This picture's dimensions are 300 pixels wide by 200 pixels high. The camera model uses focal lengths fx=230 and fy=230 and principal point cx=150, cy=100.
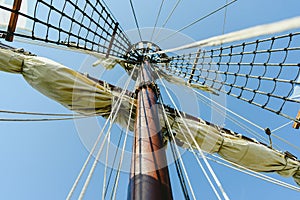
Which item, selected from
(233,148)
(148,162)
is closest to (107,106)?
(148,162)

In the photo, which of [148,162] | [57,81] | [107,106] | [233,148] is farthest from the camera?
[233,148]

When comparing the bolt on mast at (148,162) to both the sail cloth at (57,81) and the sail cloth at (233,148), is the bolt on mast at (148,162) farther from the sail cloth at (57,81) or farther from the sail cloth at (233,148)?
the sail cloth at (233,148)

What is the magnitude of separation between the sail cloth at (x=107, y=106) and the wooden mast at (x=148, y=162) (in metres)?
0.61

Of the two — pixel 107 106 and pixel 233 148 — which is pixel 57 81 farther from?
pixel 233 148

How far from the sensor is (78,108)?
109 inches

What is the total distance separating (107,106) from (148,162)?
1648mm

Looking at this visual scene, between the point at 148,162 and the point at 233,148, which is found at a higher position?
the point at 148,162

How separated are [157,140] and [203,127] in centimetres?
170

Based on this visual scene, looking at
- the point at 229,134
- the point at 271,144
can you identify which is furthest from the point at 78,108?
the point at 271,144

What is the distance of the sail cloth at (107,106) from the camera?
258 cm

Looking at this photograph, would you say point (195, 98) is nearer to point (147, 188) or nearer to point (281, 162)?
point (281, 162)

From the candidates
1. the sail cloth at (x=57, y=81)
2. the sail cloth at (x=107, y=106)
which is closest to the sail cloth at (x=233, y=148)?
the sail cloth at (x=107, y=106)

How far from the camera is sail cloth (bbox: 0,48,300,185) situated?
102 inches

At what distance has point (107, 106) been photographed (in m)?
2.88
